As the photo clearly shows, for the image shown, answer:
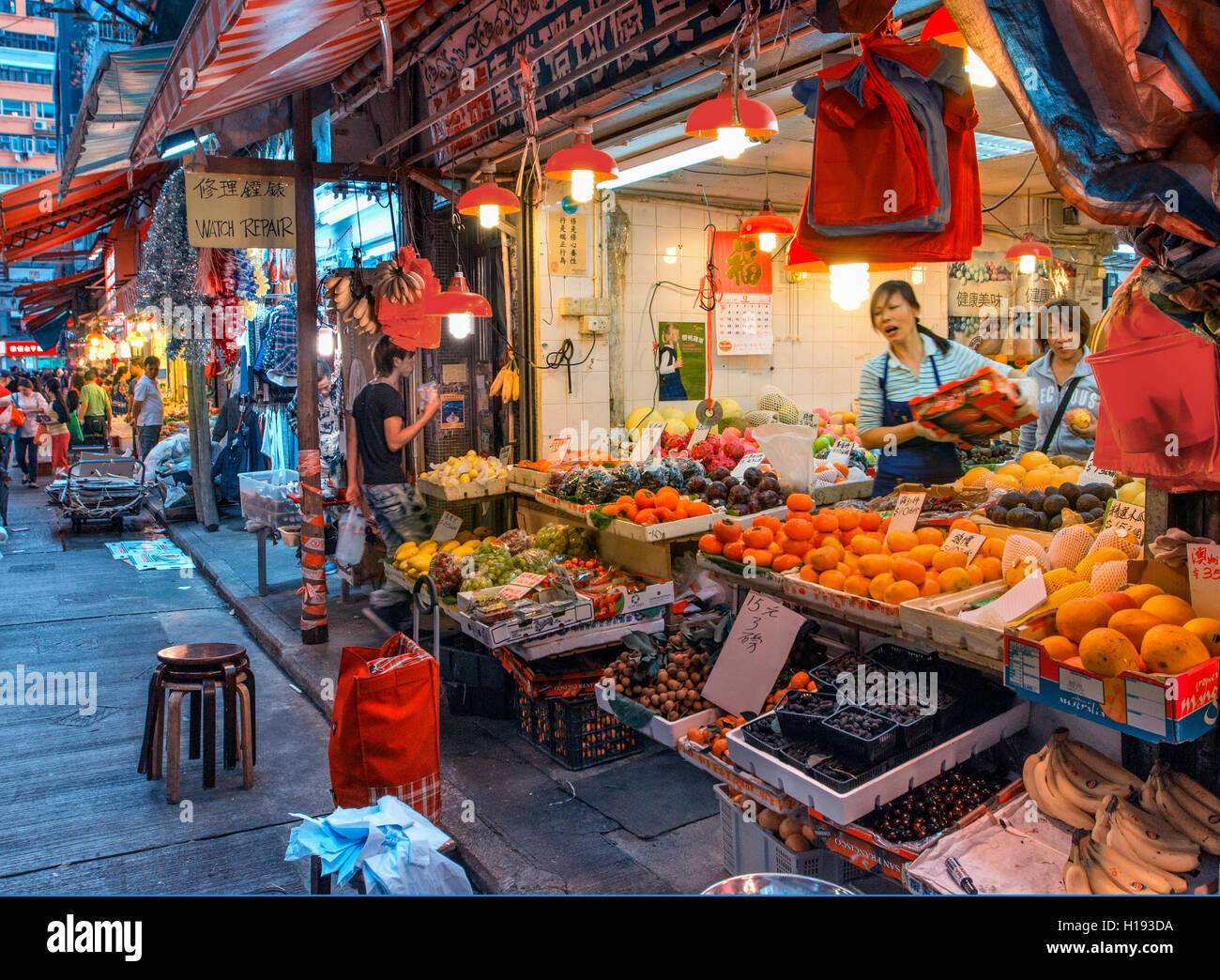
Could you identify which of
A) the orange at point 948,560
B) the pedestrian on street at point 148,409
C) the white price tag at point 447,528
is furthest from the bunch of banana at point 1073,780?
the pedestrian on street at point 148,409

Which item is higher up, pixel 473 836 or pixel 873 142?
pixel 873 142

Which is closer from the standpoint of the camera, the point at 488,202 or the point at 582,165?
the point at 582,165

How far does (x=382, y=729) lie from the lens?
3971 mm

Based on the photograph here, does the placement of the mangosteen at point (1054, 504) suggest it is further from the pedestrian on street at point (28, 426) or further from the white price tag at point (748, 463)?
the pedestrian on street at point (28, 426)

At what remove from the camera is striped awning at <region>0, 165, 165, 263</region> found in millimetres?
12109

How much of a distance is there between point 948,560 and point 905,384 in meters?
2.09

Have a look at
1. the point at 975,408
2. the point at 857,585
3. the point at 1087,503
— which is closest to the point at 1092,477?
the point at 1087,503

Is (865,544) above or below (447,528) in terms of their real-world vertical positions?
above

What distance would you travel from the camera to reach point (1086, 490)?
13.6 ft

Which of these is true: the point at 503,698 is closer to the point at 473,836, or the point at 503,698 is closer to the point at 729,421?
the point at 473,836

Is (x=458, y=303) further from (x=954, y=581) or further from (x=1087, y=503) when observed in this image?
(x=1087, y=503)

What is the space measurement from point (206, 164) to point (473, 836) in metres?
5.30

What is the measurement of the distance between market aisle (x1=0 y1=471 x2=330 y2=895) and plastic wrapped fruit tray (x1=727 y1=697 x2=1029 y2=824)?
2212 mm
